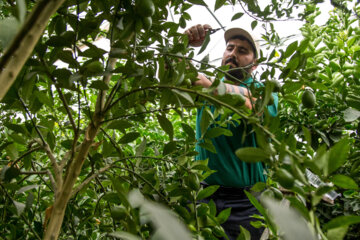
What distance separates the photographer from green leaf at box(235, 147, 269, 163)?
0.34m

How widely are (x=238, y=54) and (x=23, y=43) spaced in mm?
1701

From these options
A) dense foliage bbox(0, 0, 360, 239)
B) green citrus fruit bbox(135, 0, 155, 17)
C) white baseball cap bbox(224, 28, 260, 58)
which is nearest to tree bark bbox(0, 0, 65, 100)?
dense foliage bbox(0, 0, 360, 239)

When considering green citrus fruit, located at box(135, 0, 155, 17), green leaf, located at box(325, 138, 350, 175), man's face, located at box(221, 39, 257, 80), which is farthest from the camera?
man's face, located at box(221, 39, 257, 80)

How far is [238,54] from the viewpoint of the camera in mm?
1852

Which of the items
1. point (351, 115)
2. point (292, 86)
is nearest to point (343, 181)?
point (292, 86)

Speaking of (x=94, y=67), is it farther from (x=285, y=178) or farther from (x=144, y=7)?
(x=285, y=178)

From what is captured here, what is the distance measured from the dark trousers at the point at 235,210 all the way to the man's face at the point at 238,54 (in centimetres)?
72

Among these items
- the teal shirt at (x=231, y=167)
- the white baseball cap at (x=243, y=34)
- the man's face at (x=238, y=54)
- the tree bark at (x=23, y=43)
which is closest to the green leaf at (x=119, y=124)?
the tree bark at (x=23, y=43)

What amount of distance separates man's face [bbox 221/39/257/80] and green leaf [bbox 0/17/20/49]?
161 cm

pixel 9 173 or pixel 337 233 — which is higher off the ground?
pixel 9 173

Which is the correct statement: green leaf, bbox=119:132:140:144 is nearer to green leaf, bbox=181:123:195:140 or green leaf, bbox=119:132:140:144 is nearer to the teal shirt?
green leaf, bbox=181:123:195:140

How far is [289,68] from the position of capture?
0.54m

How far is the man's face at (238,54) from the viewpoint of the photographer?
180cm

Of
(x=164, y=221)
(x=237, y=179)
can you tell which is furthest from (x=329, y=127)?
(x=164, y=221)
